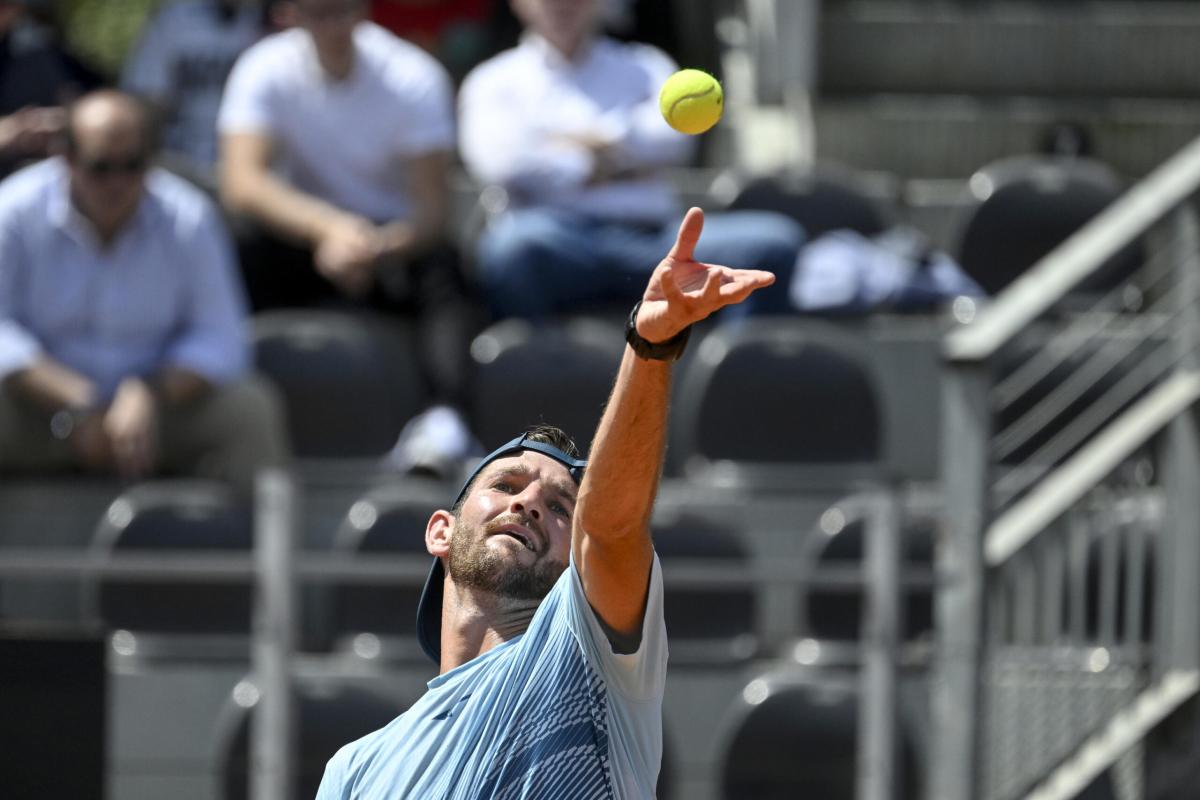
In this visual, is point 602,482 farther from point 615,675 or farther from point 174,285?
point 174,285

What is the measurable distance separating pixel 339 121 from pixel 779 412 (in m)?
1.95

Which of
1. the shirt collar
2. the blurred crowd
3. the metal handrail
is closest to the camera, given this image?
the metal handrail

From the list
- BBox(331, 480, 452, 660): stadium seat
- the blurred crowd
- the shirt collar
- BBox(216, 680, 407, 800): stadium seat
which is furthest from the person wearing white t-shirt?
the shirt collar

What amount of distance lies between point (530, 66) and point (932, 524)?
2.38 metres

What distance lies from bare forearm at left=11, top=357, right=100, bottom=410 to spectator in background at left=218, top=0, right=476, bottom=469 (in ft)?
3.55

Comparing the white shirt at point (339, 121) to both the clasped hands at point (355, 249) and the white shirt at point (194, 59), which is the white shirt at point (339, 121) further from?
the white shirt at point (194, 59)

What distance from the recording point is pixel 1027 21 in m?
9.73

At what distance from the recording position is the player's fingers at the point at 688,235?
268 cm

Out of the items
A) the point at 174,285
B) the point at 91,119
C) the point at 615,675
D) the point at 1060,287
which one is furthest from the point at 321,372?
the point at 615,675

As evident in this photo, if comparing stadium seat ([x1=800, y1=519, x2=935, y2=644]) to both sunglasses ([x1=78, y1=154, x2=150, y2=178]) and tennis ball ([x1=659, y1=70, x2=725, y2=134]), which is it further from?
tennis ball ([x1=659, y1=70, x2=725, y2=134])

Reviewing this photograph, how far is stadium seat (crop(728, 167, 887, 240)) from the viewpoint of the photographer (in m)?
8.05

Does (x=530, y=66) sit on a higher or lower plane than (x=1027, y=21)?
lower

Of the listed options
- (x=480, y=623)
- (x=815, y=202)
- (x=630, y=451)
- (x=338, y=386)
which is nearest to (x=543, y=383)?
(x=338, y=386)

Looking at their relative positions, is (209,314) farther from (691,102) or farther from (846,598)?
(691,102)
